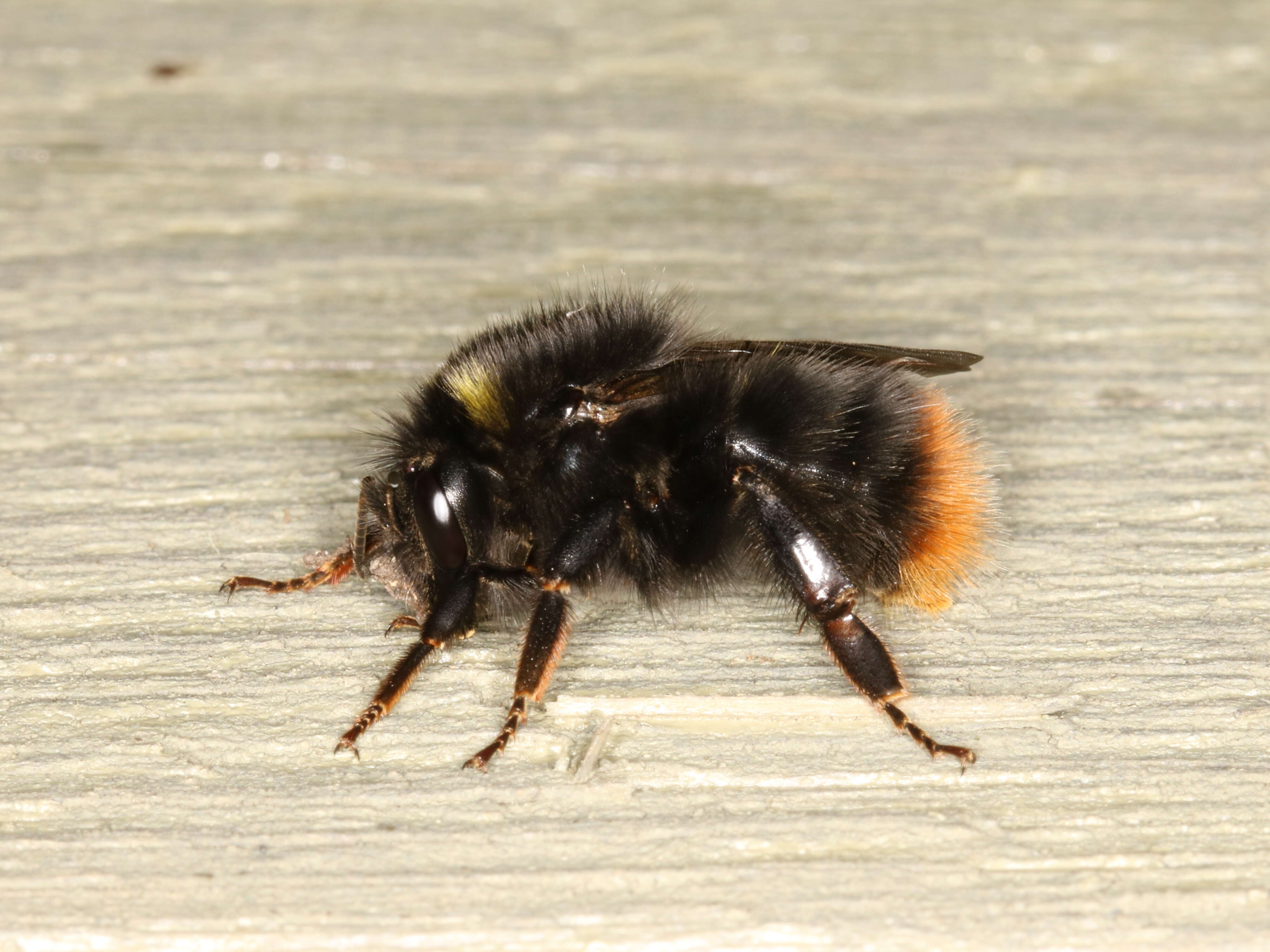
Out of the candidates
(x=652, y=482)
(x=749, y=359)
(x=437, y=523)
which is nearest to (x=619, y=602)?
(x=652, y=482)

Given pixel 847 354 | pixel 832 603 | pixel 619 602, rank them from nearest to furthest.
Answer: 1. pixel 832 603
2. pixel 619 602
3. pixel 847 354

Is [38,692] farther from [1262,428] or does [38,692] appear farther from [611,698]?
[1262,428]

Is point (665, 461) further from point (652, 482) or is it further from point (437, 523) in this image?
point (437, 523)

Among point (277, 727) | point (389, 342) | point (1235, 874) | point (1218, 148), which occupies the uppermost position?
point (1218, 148)

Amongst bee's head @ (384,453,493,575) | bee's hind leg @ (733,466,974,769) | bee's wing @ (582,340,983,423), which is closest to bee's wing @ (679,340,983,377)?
bee's wing @ (582,340,983,423)

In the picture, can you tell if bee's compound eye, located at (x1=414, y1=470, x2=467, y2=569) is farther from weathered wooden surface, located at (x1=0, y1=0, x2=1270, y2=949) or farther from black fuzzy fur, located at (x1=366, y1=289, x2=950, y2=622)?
weathered wooden surface, located at (x1=0, y1=0, x2=1270, y2=949)

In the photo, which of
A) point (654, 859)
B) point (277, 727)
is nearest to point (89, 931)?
point (277, 727)

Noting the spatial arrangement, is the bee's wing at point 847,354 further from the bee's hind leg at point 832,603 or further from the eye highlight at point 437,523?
the eye highlight at point 437,523
